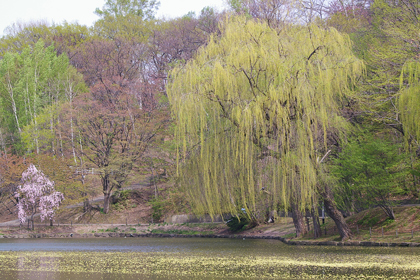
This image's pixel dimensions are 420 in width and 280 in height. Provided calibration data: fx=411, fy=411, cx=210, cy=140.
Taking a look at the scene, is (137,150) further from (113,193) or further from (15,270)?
(15,270)

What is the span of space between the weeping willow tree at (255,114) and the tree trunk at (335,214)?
2828mm

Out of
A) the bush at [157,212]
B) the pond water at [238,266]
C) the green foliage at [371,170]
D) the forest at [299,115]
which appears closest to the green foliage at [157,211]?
the bush at [157,212]

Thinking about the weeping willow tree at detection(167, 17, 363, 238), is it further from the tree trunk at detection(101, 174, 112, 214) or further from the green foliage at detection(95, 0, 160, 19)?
the green foliage at detection(95, 0, 160, 19)

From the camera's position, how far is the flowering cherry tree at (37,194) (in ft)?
107

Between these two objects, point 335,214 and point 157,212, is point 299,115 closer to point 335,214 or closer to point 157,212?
point 335,214

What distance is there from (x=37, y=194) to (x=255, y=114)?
2554 centimetres

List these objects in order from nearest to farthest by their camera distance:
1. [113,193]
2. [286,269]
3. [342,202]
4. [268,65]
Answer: [286,269] → [268,65] → [342,202] → [113,193]

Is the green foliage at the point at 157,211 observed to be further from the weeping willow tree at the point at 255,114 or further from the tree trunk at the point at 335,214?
the weeping willow tree at the point at 255,114

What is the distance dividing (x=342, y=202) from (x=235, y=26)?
379 inches

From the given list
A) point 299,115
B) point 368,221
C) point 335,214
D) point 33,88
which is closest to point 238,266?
point 299,115

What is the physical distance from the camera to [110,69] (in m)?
40.1

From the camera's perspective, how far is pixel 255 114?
43.4 ft

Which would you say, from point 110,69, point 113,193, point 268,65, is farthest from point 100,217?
point 268,65

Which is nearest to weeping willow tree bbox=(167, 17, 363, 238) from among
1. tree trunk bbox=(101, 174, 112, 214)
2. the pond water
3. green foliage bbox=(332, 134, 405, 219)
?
the pond water
